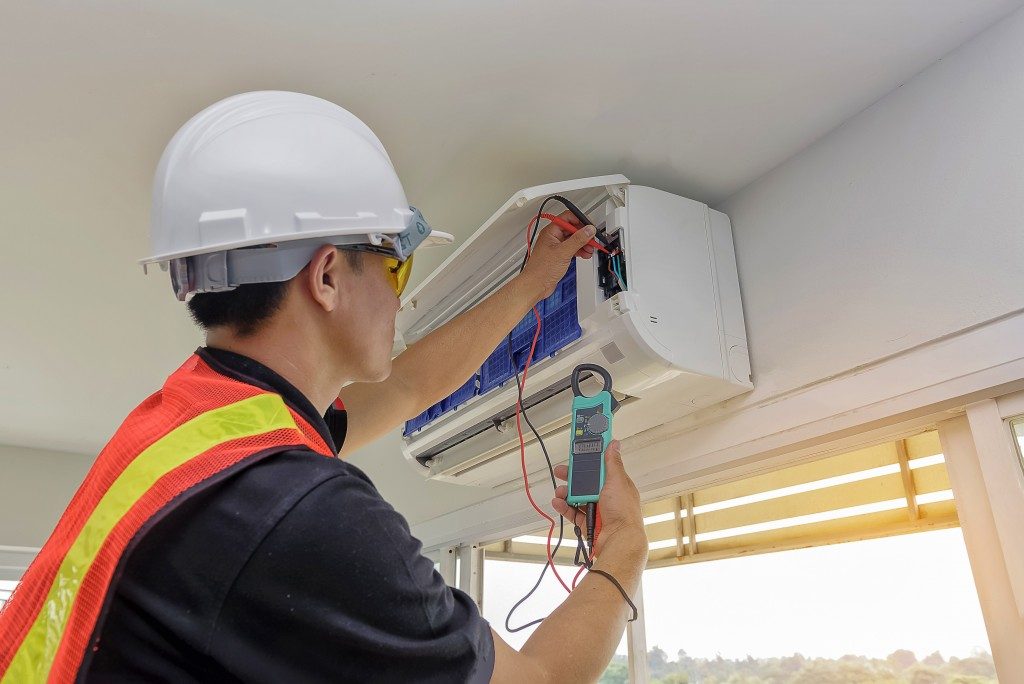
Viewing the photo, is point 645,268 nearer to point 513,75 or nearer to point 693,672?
point 513,75

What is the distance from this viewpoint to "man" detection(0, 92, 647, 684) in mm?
570

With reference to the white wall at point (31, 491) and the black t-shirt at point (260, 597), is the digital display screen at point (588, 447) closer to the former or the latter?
the black t-shirt at point (260, 597)

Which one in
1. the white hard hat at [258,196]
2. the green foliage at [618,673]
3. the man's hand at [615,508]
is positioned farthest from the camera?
the green foliage at [618,673]

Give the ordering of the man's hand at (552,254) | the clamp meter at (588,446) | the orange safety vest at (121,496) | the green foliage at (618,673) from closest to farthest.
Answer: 1. the orange safety vest at (121,496)
2. the clamp meter at (588,446)
3. the man's hand at (552,254)
4. the green foliage at (618,673)

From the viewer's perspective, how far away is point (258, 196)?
81 cm

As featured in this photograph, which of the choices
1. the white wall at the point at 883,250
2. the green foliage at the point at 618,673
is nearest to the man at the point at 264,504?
the white wall at the point at 883,250

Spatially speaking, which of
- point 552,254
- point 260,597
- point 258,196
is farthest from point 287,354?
point 552,254

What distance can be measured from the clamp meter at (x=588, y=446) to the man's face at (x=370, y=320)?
34 centimetres

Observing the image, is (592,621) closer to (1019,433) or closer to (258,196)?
(258,196)

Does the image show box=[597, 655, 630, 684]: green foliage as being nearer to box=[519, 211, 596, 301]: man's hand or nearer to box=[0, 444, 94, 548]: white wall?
box=[519, 211, 596, 301]: man's hand

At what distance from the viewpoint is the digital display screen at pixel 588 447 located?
109 centimetres

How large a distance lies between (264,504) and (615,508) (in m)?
0.51

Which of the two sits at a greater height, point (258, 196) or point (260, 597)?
point (258, 196)

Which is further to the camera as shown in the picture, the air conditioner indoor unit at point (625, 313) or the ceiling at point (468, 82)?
the air conditioner indoor unit at point (625, 313)
